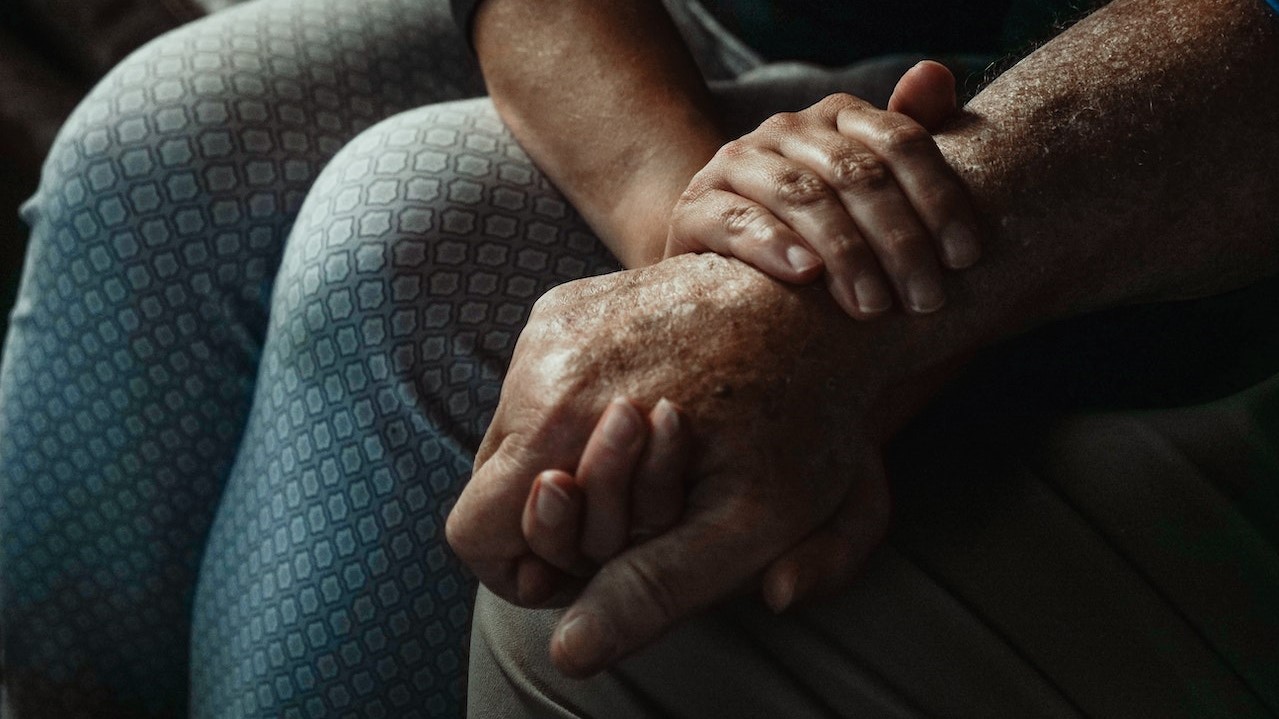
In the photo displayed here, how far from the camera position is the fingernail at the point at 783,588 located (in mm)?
505

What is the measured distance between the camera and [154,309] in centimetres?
87

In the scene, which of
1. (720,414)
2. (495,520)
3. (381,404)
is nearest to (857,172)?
(720,414)

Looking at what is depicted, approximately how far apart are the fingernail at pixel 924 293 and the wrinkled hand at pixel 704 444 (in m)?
0.04

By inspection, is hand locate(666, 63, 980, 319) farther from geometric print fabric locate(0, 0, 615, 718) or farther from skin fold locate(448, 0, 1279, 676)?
geometric print fabric locate(0, 0, 615, 718)

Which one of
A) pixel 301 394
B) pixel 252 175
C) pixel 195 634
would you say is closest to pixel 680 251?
pixel 301 394

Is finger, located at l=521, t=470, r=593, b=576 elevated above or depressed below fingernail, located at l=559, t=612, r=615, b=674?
above

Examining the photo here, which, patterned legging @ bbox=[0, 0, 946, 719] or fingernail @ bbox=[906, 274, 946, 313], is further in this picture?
patterned legging @ bbox=[0, 0, 946, 719]

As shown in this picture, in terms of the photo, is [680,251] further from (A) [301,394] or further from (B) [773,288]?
A: (A) [301,394]

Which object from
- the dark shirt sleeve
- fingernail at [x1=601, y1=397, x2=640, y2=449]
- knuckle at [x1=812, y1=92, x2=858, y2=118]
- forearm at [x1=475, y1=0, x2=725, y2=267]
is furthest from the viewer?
the dark shirt sleeve

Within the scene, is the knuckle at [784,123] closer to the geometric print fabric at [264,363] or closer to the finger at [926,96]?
the finger at [926,96]

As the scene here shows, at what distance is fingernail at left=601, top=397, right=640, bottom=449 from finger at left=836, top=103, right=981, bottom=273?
0.49 ft

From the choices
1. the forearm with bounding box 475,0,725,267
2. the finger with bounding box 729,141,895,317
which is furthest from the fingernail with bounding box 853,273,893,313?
the forearm with bounding box 475,0,725,267

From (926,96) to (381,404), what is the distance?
1.33ft

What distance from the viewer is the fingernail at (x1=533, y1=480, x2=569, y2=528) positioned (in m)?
0.50
